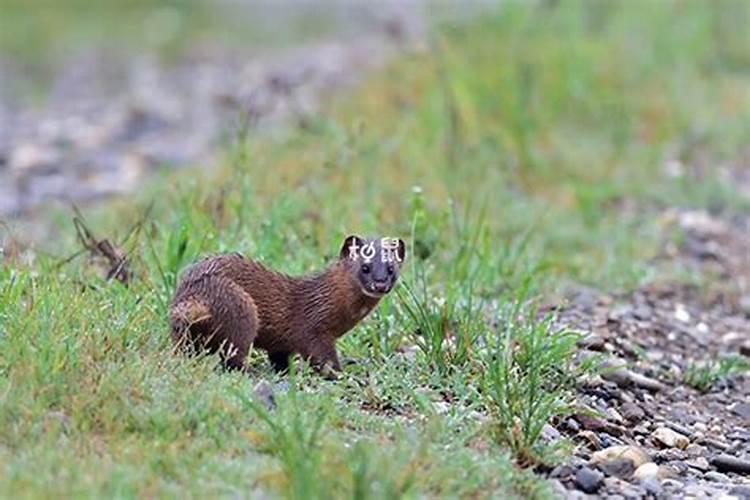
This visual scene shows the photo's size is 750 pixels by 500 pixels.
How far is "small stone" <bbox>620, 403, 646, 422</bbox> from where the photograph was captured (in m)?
6.04

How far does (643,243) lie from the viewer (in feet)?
29.4

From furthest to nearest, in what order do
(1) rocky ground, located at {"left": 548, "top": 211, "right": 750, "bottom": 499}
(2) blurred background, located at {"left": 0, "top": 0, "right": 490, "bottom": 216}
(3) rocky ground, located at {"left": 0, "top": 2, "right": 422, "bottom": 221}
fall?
(2) blurred background, located at {"left": 0, "top": 0, "right": 490, "bottom": 216} → (3) rocky ground, located at {"left": 0, "top": 2, "right": 422, "bottom": 221} → (1) rocky ground, located at {"left": 548, "top": 211, "right": 750, "bottom": 499}

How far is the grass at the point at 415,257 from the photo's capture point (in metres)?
4.74

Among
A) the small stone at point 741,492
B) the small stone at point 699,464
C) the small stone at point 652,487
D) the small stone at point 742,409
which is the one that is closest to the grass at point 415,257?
the small stone at point 652,487

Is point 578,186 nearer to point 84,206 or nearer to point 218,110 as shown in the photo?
point 84,206

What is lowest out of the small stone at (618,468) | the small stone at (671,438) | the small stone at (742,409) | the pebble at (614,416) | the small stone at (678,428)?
the small stone at (742,409)

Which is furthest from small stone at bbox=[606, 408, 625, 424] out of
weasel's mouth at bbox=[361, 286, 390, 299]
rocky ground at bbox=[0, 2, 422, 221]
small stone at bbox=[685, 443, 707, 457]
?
rocky ground at bbox=[0, 2, 422, 221]

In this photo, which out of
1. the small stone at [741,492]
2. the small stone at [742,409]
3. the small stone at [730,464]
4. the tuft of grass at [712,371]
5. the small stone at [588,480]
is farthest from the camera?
the tuft of grass at [712,371]

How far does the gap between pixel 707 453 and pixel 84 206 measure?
5358mm

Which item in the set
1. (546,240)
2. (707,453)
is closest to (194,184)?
(546,240)

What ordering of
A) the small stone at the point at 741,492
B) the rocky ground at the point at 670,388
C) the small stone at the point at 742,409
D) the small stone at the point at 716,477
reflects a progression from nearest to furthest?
the small stone at the point at 741,492 < the rocky ground at the point at 670,388 < the small stone at the point at 716,477 < the small stone at the point at 742,409

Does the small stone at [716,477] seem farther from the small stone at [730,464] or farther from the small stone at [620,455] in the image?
the small stone at [620,455]

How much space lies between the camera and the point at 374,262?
18.6 feet

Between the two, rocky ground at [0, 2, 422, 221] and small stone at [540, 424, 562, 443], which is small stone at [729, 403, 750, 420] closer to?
small stone at [540, 424, 562, 443]
